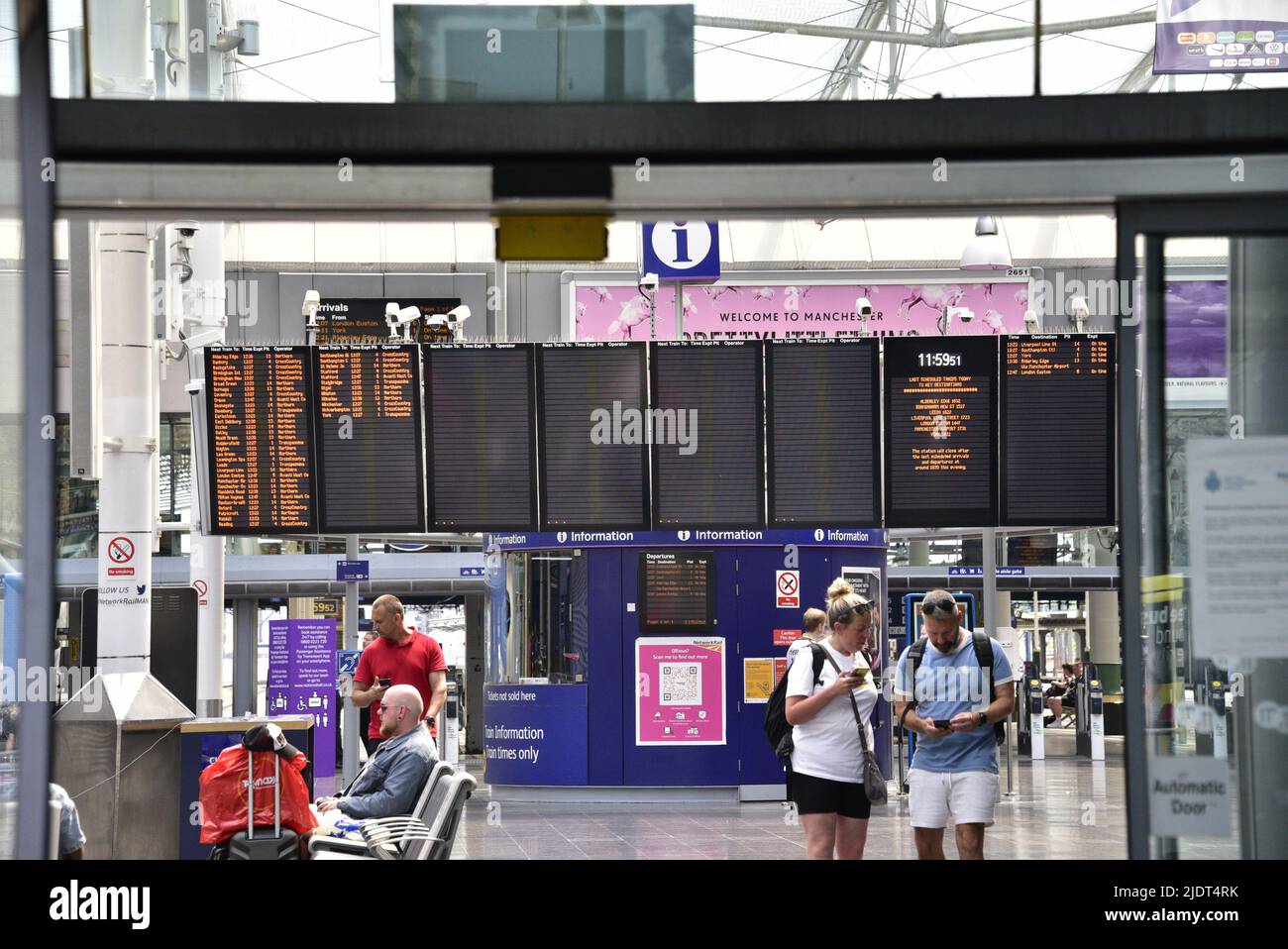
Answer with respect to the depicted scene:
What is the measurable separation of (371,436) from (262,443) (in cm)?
73

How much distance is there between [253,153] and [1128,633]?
310cm

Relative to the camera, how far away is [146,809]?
8.39m

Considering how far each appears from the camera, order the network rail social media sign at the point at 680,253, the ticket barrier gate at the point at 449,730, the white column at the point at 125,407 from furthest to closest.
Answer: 1. the ticket barrier gate at the point at 449,730
2. the network rail social media sign at the point at 680,253
3. the white column at the point at 125,407

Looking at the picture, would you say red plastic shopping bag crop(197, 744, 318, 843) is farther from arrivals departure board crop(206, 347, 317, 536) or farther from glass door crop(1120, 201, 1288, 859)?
glass door crop(1120, 201, 1288, 859)

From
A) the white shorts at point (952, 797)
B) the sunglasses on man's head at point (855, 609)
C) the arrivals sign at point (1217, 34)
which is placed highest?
the arrivals sign at point (1217, 34)

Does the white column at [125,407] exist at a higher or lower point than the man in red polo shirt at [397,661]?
higher

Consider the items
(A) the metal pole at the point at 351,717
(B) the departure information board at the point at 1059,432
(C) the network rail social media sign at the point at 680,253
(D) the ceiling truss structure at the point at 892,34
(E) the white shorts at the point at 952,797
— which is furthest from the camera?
(A) the metal pole at the point at 351,717

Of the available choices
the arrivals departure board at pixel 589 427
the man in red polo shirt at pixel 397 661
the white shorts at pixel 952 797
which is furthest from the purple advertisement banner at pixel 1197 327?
the man in red polo shirt at pixel 397 661

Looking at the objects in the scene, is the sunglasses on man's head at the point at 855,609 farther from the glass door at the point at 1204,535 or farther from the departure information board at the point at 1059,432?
the departure information board at the point at 1059,432

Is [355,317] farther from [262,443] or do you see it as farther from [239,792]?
[239,792]

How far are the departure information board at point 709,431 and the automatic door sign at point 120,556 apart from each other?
13.3ft

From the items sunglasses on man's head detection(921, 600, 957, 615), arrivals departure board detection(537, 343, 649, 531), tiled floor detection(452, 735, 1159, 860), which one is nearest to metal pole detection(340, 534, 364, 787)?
tiled floor detection(452, 735, 1159, 860)

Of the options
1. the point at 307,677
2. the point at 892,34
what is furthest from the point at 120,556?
the point at 892,34

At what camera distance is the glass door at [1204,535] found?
4410mm
